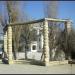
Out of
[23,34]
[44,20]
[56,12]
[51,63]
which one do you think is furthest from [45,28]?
[23,34]

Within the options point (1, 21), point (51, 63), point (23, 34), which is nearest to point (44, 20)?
point (51, 63)

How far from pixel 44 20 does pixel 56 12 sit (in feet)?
25.4

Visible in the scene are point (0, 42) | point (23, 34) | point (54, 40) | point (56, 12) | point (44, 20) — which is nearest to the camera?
point (44, 20)

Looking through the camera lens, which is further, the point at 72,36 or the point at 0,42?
the point at 0,42

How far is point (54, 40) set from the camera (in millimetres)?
22844

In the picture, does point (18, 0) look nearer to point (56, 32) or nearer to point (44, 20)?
point (56, 32)

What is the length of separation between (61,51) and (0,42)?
15618 mm

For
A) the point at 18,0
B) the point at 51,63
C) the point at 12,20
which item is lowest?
the point at 51,63

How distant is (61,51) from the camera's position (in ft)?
73.2

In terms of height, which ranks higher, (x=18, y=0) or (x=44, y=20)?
(x=18, y=0)

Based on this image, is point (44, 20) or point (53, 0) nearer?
point (44, 20)

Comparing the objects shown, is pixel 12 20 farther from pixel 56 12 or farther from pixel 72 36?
pixel 72 36

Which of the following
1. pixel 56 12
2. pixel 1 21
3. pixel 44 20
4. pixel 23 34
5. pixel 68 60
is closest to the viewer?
pixel 44 20

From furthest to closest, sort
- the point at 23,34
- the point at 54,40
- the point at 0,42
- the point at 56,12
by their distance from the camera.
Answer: the point at 0,42 < the point at 23,34 < the point at 56,12 < the point at 54,40
